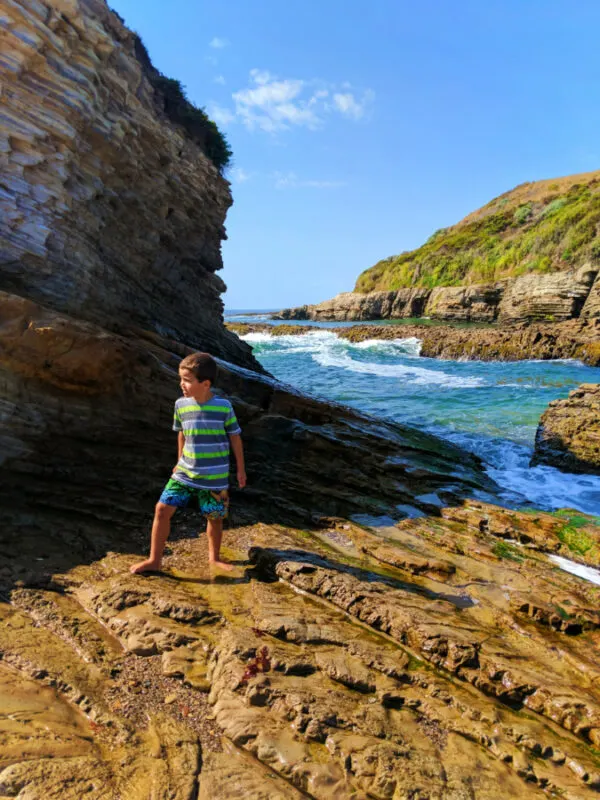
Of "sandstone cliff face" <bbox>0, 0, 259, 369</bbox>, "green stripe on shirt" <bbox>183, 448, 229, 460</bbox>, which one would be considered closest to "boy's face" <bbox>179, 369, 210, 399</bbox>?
"green stripe on shirt" <bbox>183, 448, 229, 460</bbox>

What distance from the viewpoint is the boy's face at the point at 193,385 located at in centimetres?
405

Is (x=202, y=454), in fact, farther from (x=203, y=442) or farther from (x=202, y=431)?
(x=202, y=431)

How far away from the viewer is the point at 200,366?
4043 mm

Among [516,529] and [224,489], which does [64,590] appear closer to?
[224,489]

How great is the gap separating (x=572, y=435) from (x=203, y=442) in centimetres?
913

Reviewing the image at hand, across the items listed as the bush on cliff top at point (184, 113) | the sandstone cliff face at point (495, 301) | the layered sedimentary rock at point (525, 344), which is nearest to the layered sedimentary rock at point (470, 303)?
the sandstone cliff face at point (495, 301)

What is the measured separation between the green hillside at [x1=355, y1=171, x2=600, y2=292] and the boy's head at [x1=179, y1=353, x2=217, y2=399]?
42.5 meters

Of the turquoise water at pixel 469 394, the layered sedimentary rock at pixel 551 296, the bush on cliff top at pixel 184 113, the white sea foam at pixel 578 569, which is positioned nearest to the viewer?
the white sea foam at pixel 578 569

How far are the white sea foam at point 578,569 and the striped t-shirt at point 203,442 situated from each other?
4.14 meters

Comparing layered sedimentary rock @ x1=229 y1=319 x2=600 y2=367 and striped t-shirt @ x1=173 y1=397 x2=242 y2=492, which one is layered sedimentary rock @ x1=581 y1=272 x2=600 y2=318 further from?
striped t-shirt @ x1=173 y1=397 x2=242 y2=492

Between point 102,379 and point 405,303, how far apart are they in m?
57.5

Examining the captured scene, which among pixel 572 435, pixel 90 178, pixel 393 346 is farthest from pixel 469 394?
pixel 393 346

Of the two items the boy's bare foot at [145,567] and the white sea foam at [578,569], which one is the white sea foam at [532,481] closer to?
the white sea foam at [578,569]

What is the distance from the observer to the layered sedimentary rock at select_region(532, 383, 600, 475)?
9508 mm
